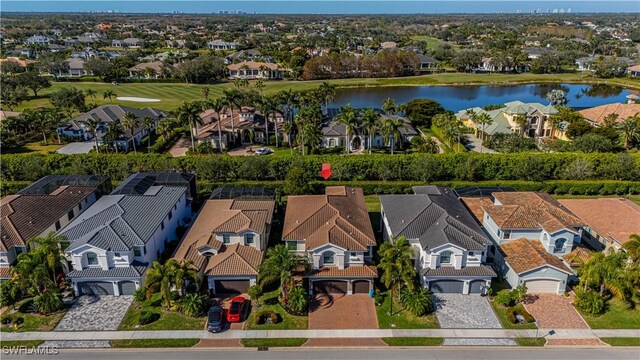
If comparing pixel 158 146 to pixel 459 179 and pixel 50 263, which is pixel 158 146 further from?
pixel 459 179

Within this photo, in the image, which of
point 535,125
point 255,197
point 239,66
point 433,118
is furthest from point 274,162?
point 239,66

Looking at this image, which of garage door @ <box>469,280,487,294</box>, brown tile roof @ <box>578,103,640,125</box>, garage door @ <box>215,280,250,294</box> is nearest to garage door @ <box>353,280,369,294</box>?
garage door @ <box>469,280,487,294</box>

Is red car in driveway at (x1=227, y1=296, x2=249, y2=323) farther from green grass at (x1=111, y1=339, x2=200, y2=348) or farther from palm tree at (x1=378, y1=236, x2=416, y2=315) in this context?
palm tree at (x1=378, y1=236, x2=416, y2=315)

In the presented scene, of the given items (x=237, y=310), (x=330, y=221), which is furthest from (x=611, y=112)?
(x=237, y=310)

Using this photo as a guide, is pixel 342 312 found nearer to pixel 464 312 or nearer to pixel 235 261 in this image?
pixel 464 312

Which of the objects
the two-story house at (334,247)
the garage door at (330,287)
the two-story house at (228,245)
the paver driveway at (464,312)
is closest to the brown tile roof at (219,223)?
the two-story house at (228,245)
